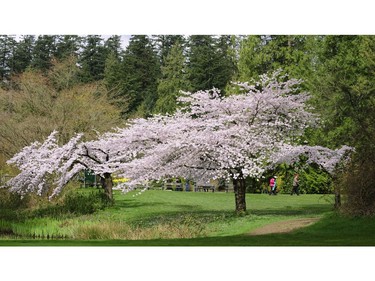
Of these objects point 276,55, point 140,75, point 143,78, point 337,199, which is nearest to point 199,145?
point 143,78

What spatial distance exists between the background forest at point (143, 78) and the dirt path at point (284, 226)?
0.70 meters

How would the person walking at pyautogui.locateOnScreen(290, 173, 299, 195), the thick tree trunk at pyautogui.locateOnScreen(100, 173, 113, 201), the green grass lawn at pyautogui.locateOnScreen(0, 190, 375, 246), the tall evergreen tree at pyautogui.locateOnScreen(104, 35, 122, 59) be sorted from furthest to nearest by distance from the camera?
the tall evergreen tree at pyautogui.locateOnScreen(104, 35, 122, 59) → the thick tree trunk at pyautogui.locateOnScreen(100, 173, 113, 201) → the person walking at pyautogui.locateOnScreen(290, 173, 299, 195) → the green grass lawn at pyautogui.locateOnScreen(0, 190, 375, 246)

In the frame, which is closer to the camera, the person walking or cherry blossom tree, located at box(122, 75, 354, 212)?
the person walking

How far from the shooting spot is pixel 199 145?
14211mm

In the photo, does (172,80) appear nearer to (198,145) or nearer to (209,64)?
(209,64)

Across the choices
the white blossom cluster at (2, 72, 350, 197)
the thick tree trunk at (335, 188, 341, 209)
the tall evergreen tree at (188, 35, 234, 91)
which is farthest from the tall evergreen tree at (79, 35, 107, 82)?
the thick tree trunk at (335, 188, 341, 209)

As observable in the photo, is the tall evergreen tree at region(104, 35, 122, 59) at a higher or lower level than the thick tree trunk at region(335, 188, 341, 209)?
higher

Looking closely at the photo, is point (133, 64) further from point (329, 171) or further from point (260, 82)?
point (329, 171)

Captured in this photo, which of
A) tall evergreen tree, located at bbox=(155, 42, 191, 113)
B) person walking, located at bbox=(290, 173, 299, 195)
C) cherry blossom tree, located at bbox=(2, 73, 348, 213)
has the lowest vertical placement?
person walking, located at bbox=(290, 173, 299, 195)

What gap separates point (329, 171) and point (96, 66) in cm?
476

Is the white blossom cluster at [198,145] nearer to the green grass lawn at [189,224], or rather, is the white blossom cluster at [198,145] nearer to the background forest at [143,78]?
the background forest at [143,78]

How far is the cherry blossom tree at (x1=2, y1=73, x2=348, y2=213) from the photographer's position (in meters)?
14.2

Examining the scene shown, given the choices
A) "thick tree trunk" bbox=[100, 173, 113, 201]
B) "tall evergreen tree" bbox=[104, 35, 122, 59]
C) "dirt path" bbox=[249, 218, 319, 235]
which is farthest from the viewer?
"tall evergreen tree" bbox=[104, 35, 122, 59]

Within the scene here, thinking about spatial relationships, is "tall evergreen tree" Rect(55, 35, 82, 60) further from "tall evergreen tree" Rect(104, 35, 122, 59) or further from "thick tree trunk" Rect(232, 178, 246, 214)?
"thick tree trunk" Rect(232, 178, 246, 214)
